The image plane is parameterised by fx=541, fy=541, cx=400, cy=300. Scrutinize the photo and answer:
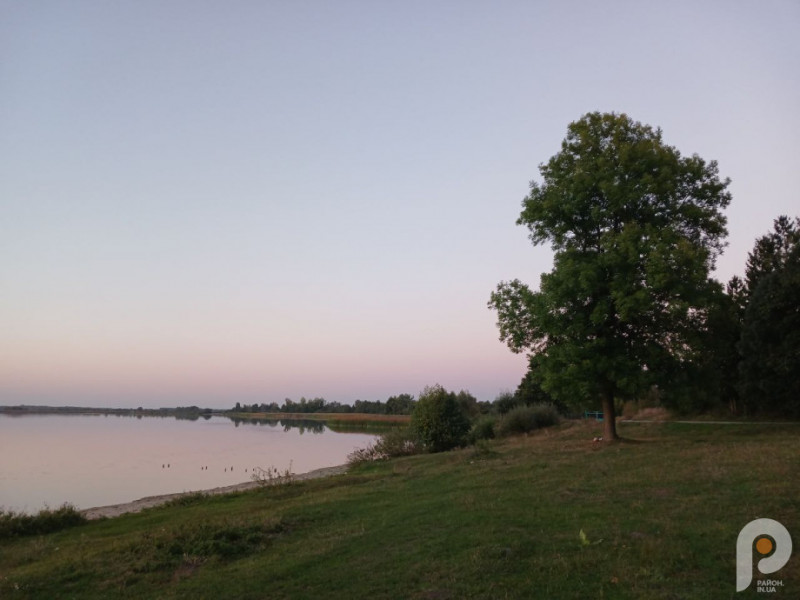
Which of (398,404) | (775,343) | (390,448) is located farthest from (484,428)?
A: (398,404)

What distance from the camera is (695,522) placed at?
29.7 feet

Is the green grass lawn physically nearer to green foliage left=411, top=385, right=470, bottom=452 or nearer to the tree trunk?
the tree trunk

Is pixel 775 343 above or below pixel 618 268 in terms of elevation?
below

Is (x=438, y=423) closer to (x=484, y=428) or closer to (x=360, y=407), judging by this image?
(x=484, y=428)

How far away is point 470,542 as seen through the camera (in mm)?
9023

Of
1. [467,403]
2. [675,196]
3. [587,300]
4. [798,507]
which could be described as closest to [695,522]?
[798,507]

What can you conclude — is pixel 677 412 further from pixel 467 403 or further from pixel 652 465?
pixel 652 465

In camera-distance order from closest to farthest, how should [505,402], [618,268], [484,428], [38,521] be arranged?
[38,521]
[618,268]
[484,428]
[505,402]

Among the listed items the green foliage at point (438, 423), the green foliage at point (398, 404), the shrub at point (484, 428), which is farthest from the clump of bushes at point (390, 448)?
the green foliage at point (398, 404)

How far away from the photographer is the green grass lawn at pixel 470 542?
23.5ft

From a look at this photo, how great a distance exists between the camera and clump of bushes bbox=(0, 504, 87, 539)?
1521 centimetres

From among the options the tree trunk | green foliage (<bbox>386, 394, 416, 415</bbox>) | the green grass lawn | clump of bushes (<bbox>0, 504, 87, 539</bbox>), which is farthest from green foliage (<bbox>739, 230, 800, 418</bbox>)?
green foliage (<bbox>386, 394, 416, 415</bbox>)

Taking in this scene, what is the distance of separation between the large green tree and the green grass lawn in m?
5.86

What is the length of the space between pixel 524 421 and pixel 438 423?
8.47 meters
